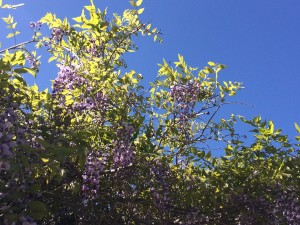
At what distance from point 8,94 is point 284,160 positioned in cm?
321

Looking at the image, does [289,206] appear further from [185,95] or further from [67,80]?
[67,80]

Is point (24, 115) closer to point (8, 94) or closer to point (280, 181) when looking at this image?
point (8, 94)

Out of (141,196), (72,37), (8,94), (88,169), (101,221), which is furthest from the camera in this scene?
(72,37)

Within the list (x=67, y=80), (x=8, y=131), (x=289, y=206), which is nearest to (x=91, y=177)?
(x=67, y=80)

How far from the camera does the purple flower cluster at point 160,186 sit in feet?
14.3

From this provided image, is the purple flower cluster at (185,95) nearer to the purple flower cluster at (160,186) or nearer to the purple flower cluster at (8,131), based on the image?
the purple flower cluster at (160,186)

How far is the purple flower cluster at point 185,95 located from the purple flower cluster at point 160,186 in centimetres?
105

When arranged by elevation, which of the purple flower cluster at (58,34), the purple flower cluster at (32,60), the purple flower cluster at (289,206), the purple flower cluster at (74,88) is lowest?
the purple flower cluster at (289,206)

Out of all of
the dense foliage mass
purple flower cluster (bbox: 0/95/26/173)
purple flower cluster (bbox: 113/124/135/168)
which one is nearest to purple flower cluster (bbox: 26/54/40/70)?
the dense foliage mass

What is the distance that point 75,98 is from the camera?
13.1ft

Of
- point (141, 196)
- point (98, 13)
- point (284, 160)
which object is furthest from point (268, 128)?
point (98, 13)

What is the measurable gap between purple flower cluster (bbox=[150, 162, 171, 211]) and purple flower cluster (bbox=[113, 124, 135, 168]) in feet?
1.18

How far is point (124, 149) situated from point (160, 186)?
2.12 ft

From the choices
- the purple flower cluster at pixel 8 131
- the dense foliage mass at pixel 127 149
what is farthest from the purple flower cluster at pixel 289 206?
the purple flower cluster at pixel 8 131
